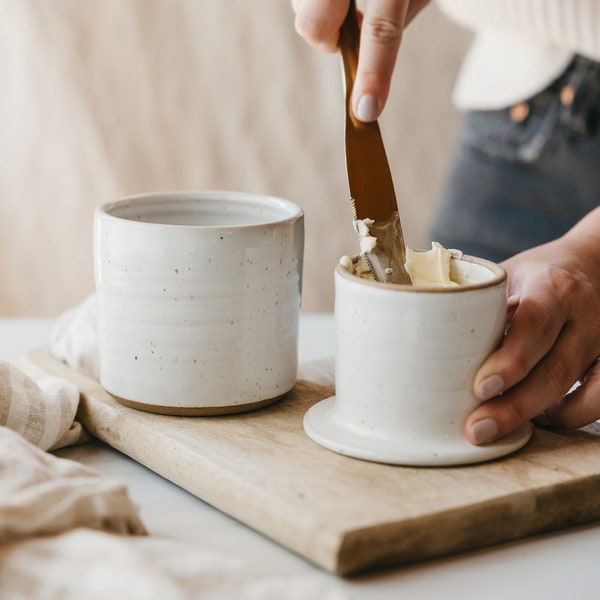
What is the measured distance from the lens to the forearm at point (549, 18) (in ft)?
4.26

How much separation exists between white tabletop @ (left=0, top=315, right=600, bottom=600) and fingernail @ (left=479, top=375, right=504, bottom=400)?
0.11 meters

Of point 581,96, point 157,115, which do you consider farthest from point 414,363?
point 157,115

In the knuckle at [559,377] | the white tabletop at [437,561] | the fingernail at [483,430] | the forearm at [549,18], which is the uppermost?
the forearm at [549,18]

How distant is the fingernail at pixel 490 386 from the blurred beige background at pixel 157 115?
1551 mm

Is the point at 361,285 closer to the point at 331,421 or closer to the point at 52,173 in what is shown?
the point at 331,421

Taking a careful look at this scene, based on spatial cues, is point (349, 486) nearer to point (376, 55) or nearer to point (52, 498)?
point (52, 498)

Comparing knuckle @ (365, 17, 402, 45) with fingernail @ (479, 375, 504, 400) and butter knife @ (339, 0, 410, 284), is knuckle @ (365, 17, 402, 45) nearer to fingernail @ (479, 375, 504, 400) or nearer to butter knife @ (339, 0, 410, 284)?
butter knife @ (339, 0, 410, 284)

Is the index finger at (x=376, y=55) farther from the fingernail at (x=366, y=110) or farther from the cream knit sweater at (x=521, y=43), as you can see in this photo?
the cream knit sweater at (x=521, y=43)

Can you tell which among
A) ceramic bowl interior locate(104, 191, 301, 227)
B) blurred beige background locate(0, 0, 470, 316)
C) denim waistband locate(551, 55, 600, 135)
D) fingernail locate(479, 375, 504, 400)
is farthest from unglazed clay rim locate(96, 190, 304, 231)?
blurred beige background locate(0, 0, 470, 316)

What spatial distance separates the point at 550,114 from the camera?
135 cm

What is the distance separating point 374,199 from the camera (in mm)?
806

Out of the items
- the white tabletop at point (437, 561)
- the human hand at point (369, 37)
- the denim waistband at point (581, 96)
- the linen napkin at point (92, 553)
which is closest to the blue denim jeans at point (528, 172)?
the denim waistband at point (581, 96)

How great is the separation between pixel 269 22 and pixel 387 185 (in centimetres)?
146

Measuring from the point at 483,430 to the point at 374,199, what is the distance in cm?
21
